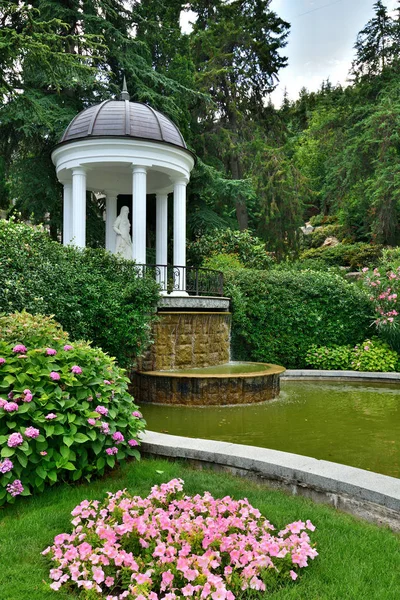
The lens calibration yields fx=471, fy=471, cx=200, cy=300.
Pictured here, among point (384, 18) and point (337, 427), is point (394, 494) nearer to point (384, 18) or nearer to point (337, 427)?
point (337, 427)

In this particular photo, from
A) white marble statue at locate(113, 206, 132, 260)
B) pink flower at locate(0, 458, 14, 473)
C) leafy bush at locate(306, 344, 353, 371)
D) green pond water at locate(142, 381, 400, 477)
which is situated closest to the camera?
pink flower at locate(0, 458, 14, 473)

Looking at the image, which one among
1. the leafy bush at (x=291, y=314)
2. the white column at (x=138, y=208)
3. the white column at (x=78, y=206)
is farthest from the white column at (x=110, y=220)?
the leafy bush at (x=291, y=314)

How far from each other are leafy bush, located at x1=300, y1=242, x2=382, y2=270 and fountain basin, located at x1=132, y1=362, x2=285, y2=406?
18.1 m

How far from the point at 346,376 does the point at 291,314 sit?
8.42 ft

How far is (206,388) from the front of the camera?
27.4 feet

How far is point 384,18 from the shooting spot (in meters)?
26.6

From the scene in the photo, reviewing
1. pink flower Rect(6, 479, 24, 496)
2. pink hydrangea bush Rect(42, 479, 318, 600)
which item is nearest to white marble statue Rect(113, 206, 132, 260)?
pink flower Rect(6, 479, 24, 496)

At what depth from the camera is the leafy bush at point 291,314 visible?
41.7ft

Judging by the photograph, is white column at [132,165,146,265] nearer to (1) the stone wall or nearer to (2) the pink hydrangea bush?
(1) the stone wall

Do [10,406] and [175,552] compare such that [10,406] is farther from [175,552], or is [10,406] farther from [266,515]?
[266,515]

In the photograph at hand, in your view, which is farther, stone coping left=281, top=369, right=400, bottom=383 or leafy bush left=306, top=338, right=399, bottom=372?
leafy bush left=306, top=338, right=399, bottom=372

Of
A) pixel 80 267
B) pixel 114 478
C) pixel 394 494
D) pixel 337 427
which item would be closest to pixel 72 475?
pixel 114 478

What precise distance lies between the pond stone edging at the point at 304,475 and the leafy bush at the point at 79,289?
3.61 meters

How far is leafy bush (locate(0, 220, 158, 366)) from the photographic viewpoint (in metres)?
7.13
